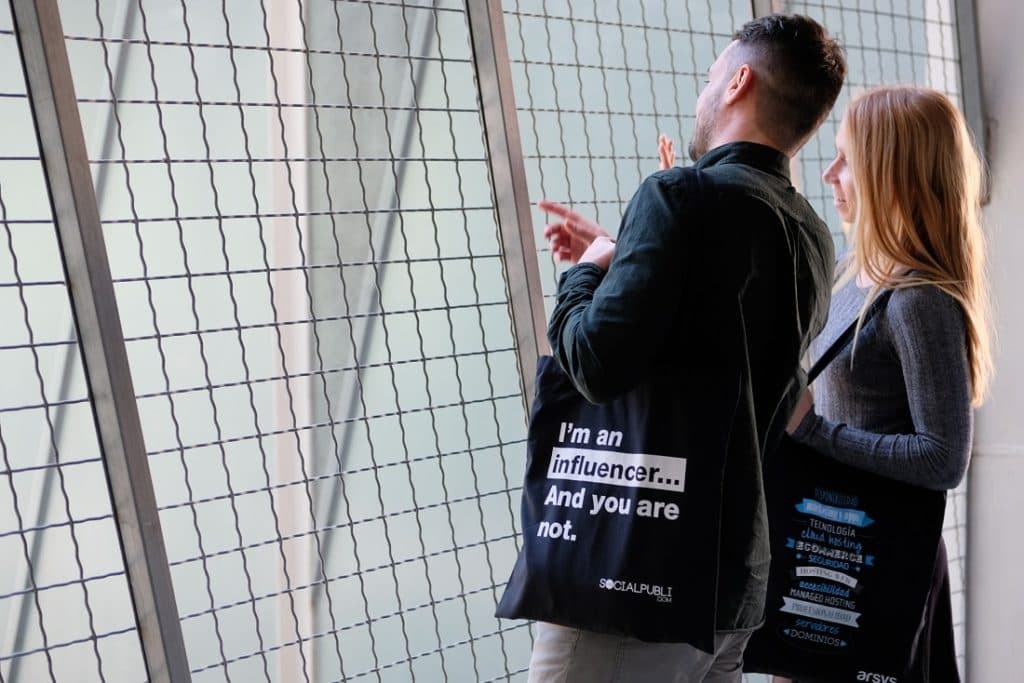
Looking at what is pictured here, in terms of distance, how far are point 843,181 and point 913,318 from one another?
36 cm

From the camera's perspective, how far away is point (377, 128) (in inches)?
176

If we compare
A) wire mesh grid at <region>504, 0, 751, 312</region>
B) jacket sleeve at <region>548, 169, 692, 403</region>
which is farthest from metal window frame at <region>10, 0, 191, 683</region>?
wire mesh grid at <region>504, 0, 751, 312</region>

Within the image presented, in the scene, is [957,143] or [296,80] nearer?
[957,143]

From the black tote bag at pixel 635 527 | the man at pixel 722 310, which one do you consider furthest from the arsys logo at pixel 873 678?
the black tote bag at pixel 635 527

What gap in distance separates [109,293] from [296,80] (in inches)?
113

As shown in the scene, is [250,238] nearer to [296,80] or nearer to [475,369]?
[296,80]

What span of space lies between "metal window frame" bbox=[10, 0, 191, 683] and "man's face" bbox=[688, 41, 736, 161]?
1.00 meters

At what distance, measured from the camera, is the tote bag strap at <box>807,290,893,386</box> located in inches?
74.8

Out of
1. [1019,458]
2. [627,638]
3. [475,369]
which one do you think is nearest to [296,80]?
[475,369]

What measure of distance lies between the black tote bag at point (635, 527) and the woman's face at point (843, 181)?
33.6 inches

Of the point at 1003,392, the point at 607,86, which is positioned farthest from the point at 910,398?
the point at 607,86

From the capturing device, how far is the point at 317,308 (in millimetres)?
4625

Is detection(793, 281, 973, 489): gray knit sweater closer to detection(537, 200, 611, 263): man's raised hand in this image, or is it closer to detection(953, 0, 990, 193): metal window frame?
detection(537, 200, 611, 263): man's raised hand

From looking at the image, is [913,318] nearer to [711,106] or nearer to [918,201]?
[918,201]
